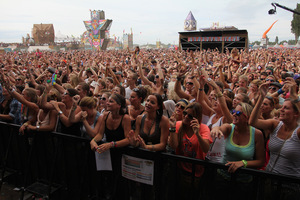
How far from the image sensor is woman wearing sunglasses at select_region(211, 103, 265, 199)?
2.41m

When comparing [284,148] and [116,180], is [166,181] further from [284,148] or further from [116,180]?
[284,148]

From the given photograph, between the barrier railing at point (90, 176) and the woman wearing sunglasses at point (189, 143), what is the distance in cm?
2

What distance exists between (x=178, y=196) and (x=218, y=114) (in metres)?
1.51

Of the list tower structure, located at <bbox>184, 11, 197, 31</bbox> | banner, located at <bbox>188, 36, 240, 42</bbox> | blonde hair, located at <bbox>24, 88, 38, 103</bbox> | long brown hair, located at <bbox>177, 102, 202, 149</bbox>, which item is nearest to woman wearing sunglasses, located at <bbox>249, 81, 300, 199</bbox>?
long brown hair, located at <bbox>177, 102, 202, 149</bbox>

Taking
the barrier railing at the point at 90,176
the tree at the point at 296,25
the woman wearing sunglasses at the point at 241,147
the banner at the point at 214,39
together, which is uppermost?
the tree at the point at 296,25

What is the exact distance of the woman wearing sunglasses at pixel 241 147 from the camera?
2.41m

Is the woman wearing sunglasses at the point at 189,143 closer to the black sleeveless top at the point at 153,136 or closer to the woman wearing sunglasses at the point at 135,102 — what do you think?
the black sleeveless top at the point at 153,136

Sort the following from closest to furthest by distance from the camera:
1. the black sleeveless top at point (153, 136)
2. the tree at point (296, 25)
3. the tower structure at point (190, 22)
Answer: the black sleeveless top at point (153, 136) → the tower structure at point (190, 22) → the tree at point (296, 25)

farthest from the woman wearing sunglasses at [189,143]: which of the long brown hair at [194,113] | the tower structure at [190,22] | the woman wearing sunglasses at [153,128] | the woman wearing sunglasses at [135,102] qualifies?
the tower structure at [190,22]

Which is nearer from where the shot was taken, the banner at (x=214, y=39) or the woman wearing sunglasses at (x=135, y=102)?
the woman wearing sunglasses at (x=135, y=102)

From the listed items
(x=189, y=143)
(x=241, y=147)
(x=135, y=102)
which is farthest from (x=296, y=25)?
(x=189, y=143)

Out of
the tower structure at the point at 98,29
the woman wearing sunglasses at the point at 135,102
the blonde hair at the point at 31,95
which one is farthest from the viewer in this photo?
the tower structure at the point at 98,29

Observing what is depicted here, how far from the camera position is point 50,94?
13.4ft

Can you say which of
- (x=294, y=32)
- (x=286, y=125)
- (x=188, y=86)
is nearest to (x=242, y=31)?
(x=188, y=86)
